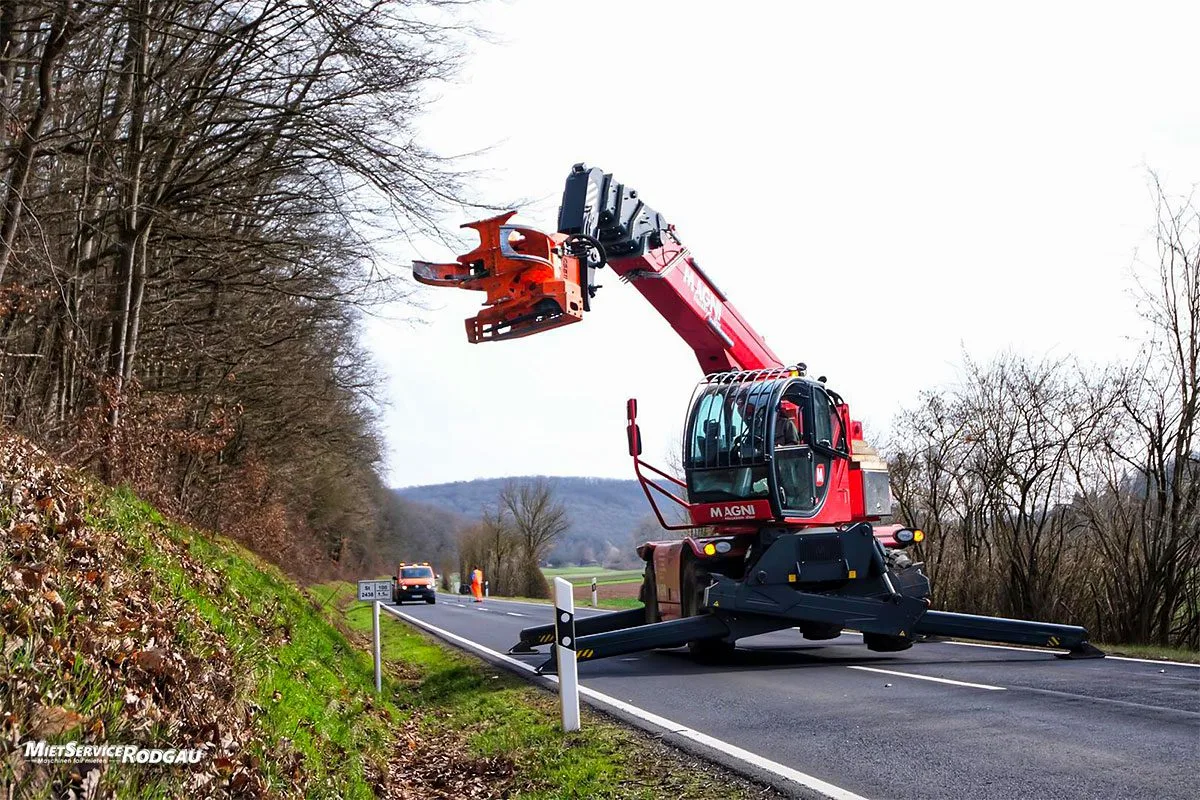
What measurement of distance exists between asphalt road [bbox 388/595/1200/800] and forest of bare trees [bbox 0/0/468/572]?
20.3 ft

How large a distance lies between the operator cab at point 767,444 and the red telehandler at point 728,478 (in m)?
0.02

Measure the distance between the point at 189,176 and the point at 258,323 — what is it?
20.6 ft

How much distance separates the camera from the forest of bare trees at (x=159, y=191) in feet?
34.3

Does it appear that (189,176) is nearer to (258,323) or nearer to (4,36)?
(4,36)

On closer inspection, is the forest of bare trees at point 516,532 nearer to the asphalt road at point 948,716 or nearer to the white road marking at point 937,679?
the asphalt road at point 948,716

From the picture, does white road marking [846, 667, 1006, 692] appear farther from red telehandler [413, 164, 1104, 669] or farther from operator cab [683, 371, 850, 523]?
operator cab [683, 371, 850, 523]

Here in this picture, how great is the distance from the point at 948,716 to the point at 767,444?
4.80 meters

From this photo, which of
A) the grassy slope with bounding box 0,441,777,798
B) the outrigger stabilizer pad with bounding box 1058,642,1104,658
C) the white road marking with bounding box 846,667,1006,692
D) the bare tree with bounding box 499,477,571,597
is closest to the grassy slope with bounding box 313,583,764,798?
the grassy slope with bounding box 0,441,777,798

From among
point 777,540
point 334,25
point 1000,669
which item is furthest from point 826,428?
point 334,25

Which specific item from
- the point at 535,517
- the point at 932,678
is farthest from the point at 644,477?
the point at 535,517

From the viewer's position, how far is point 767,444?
12.2 metres

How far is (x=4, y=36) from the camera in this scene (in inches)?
381

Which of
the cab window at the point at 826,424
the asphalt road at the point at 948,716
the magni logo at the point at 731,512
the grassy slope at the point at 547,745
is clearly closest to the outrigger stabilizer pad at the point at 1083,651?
the asphalt road at the point at 948,716

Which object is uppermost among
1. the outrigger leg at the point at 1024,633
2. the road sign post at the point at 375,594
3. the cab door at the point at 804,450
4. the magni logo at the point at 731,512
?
the cab door at the point at 804,450
